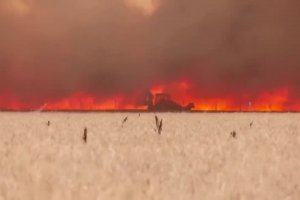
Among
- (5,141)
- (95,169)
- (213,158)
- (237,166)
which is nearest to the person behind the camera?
(95,169)

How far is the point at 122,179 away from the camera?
12.5 ft

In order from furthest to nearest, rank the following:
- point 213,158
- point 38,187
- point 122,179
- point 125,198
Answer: point 213,158
point 122,179
point 38,187
point 125,198

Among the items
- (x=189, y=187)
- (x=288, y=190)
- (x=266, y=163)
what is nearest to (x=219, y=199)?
(x=189, y=187)

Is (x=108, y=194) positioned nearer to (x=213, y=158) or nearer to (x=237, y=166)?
(x=237, y=166)

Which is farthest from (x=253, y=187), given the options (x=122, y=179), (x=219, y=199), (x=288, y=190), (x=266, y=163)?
(x=266, y=163)

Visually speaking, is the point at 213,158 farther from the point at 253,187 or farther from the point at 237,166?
the point at 253,187

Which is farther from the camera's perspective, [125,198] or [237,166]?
[237,166]

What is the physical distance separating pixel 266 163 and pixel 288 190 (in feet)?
4.00

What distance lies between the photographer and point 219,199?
332cm

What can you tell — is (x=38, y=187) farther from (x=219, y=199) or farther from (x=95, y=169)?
(x=219, y=199)

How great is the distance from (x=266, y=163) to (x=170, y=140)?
2433mm

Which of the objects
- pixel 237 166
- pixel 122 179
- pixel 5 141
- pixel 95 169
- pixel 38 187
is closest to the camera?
pixel 38 187

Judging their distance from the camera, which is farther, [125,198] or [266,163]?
[266,163]

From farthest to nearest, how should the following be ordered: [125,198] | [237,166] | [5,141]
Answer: [5,141], [237,166], [125,198]
